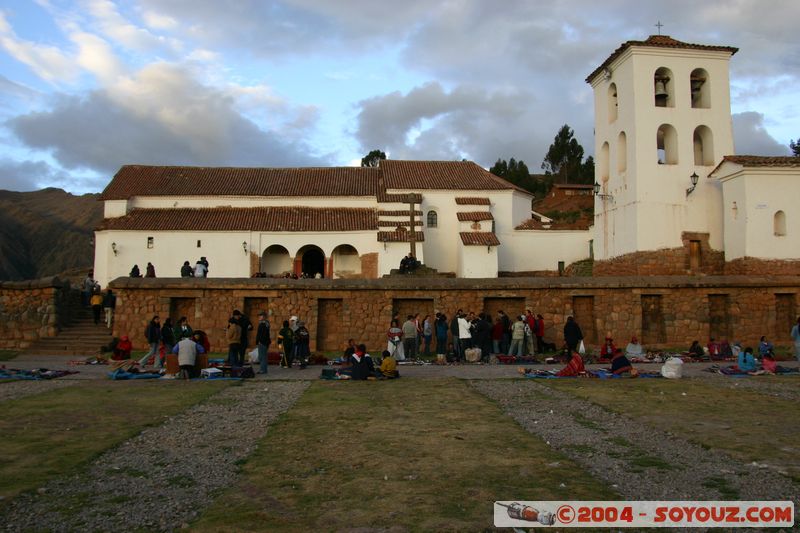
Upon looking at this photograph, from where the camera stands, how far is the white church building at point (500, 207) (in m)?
23.5

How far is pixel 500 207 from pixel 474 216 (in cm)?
269

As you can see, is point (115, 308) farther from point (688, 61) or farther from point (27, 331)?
point (688, 61)

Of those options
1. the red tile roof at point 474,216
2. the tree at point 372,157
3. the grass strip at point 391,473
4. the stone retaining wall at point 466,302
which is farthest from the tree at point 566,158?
the grass strip at point 391,473

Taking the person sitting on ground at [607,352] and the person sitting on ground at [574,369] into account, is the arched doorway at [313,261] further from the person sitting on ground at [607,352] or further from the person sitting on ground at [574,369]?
the person sitting on ground at [574,369]

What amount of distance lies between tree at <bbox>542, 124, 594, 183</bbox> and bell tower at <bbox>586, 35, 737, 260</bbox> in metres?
42.9

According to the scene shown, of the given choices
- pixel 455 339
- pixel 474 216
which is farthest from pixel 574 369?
pixel 474 216

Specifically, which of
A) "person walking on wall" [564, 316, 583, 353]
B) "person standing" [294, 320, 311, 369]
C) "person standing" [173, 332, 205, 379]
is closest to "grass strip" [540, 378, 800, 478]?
"person walking on wall" [564, 316, 583, 353]

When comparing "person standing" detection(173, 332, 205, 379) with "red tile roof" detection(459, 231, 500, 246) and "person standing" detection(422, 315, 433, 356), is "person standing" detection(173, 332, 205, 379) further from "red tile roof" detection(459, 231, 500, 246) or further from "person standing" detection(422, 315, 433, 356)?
"red tile roof" detection(459, 231, 500, 246)

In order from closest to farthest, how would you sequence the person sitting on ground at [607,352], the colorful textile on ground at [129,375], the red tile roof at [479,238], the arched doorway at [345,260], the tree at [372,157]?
the colorful textile on ground at [129,375] → the person sitting on ground at [607,352] → the red tile roof at [479,238] → the arched doorway at [345,260] → the tree at [372,157]

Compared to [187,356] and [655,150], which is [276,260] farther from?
[187,356]

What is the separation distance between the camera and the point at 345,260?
36969mm

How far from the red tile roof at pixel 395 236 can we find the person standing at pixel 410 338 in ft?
52.3

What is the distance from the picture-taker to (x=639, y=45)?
23.9 metres

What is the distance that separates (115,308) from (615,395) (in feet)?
50.8
